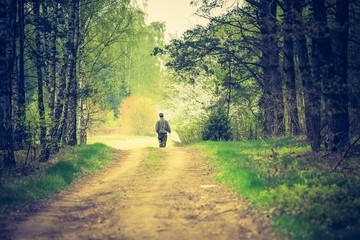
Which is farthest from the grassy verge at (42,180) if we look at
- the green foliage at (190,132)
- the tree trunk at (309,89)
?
the green foliage at (190,132)

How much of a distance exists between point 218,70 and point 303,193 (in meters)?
19.9

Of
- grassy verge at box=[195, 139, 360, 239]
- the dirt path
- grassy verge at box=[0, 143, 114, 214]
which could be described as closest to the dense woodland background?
grassy verge at box=[0, 143, 114, 214]

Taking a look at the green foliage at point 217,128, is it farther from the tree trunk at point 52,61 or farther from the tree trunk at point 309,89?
the tree trunk at point 52,61

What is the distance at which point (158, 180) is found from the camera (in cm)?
1187

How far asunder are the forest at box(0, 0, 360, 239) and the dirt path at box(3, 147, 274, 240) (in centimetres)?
130

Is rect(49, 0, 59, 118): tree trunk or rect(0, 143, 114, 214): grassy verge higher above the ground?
rect(49, 0, 59, 118): tree trunk

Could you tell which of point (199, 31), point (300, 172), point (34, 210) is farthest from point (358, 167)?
point (199, 31)

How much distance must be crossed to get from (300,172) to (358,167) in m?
1.72

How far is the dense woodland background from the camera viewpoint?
40.9ft

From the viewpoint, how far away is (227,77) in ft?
83.7

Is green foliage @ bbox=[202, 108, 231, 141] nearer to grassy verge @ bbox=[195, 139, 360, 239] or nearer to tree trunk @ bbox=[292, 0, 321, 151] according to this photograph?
tree trunk @ bbox=[292, 0, 321, 151]

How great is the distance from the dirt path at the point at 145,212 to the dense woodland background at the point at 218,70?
4.19 meters

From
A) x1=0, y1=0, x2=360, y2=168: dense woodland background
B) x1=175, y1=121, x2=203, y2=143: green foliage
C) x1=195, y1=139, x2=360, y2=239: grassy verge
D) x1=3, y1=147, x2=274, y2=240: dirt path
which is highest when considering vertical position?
x1=0, y1=0, x2=360, y2=168: dense woodland background

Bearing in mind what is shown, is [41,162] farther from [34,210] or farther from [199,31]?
[199,31]
